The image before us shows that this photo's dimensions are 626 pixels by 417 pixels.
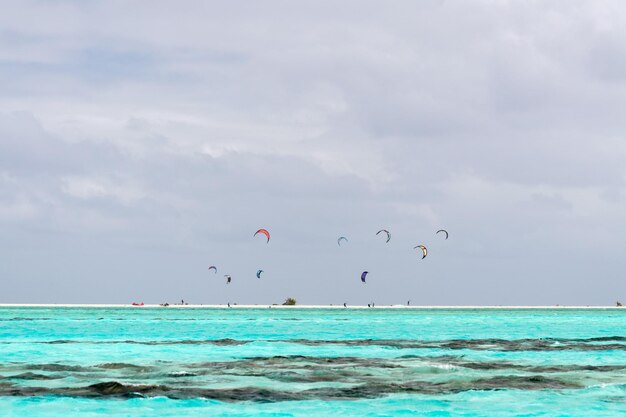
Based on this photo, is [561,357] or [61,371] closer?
[61,371]

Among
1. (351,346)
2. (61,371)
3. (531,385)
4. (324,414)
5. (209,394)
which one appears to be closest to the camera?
(324,414)

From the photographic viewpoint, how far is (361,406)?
1174 inches

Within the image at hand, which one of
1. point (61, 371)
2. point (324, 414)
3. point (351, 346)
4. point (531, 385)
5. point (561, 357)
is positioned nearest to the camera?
point (324, 414)

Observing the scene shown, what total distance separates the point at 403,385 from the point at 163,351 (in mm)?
22897

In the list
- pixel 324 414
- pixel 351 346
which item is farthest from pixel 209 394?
pixel 351 346

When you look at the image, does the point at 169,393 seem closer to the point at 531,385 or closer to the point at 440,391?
the point at 440,391

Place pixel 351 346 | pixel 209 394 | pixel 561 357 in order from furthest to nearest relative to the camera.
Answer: pixel 351 346
pixel 561 357
pixel 209 394

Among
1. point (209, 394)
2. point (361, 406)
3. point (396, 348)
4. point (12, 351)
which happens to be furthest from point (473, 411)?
point (12, 351)

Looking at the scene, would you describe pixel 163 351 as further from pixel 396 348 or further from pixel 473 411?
pixel 473 411

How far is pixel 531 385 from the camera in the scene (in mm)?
35219

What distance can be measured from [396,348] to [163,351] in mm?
13787

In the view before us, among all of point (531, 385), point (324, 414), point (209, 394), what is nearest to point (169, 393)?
point (209, 394)

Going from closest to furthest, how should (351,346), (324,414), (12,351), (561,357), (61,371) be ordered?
1. (324,414)
2. (61,371)
3. (561,357)
4. (12,351)
5. (351,346)

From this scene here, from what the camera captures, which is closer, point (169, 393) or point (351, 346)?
point (169, 393)
